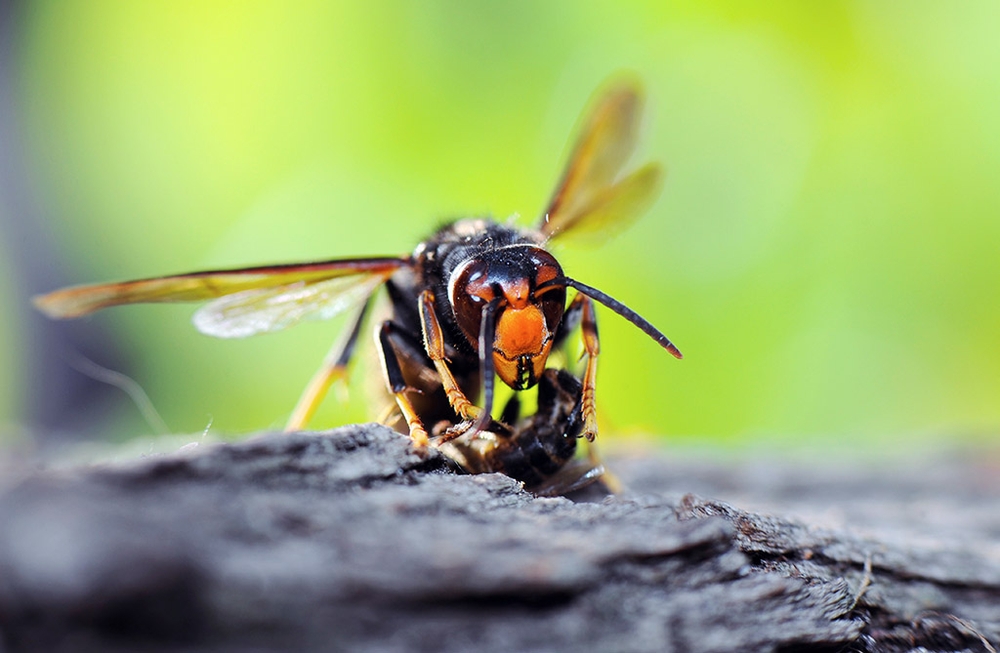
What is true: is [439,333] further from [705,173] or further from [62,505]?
[705,173]

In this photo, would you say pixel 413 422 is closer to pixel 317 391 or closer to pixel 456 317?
pixel 456 317

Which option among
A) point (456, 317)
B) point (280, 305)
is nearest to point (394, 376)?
point (456, 317)

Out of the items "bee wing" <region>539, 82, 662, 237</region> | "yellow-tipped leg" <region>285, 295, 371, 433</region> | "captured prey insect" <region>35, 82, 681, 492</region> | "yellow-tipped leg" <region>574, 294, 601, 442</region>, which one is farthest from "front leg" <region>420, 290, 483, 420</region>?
"bee wing" <region>539, 82, 662, 237</region>

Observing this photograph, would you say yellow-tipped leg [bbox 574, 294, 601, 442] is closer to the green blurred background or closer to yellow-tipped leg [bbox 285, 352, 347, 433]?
yellow-tipped leg [bbox 285, 352, 347, 433]

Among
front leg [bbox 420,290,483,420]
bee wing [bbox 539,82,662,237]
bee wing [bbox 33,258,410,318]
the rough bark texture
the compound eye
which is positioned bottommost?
the rough bark texture

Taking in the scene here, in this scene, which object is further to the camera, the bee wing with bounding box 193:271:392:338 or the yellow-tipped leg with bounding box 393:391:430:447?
the bee wing with bounding box 193:271:392:338

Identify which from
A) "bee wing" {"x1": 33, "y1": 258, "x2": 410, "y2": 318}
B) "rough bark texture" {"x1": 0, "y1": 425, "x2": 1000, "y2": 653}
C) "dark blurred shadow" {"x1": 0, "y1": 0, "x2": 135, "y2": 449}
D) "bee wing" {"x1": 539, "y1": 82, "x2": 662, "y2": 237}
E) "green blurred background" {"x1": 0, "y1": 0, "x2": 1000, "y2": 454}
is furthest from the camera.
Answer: "dark blurred shadow" {"x1": 0, "y1": 0, "x2": 135, "y2": 449}

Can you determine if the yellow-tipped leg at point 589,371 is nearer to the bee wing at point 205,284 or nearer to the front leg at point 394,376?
the front leg at point 394,376
